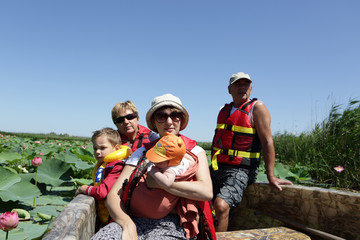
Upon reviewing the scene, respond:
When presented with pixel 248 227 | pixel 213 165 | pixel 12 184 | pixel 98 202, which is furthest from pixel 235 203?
pixel 12 184

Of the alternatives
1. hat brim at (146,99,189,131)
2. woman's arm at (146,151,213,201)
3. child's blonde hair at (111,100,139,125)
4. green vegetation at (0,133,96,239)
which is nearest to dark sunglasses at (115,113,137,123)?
child's blonde hair at (111,100,139,125)

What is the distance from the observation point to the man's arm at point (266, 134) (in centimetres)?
266

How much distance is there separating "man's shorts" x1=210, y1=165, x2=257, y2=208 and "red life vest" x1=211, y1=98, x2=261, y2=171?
0.08m

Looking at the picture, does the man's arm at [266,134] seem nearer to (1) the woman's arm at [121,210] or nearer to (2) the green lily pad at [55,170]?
(1) the woman's arm at [121,210]

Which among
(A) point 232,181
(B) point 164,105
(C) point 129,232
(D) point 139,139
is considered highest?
(B) point 164,105

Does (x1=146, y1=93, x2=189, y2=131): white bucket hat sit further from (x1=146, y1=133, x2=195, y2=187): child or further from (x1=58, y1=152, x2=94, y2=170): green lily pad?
(x1=58, y1=152, x2=94, y2=170): green lily pad

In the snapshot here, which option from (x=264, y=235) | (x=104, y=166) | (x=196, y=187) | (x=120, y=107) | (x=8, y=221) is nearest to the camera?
(x=8, y=221)

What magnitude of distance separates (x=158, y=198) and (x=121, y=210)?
0.75ft

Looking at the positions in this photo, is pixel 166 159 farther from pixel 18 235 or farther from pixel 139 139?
pixel 139 139

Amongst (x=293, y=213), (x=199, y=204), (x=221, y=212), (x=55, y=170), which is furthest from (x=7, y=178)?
(x=293, y=213)

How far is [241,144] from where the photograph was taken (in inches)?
110

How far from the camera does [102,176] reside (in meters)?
2.19

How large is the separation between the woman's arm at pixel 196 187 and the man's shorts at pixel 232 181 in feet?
3.04

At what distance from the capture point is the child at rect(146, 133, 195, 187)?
4.68 feet
